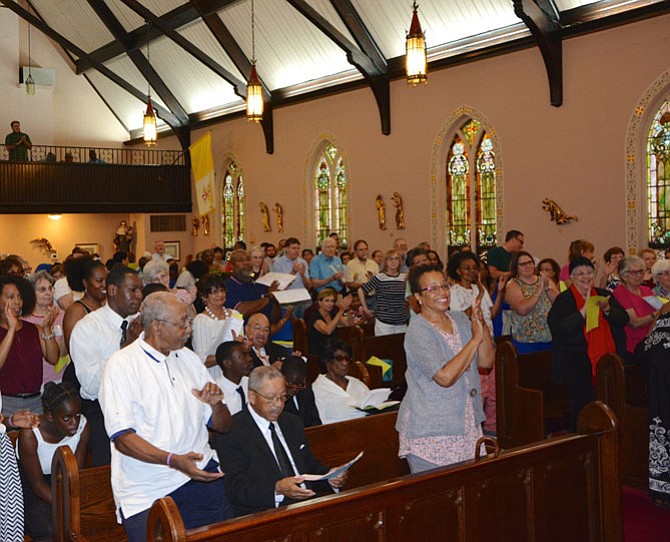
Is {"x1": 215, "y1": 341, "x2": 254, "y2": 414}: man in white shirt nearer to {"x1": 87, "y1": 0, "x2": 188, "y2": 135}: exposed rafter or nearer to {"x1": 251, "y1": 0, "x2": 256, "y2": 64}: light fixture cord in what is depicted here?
{"x1": 251, "y1": 0, "x2": 256, "y2": 64}: light fixture cord

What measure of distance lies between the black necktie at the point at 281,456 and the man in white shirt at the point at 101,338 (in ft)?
2.74

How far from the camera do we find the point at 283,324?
7930mm

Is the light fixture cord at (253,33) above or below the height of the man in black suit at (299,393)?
above

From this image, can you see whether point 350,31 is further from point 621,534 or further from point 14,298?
point 621,534

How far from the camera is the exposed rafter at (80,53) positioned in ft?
61.8

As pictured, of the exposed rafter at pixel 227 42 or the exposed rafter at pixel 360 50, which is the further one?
the exposed rafter at pixel 227 42

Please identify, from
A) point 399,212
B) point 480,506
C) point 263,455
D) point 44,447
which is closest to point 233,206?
point 399,212

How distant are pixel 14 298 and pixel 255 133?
1474cm

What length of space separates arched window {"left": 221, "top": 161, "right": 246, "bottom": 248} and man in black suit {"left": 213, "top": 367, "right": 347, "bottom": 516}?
53.9ft

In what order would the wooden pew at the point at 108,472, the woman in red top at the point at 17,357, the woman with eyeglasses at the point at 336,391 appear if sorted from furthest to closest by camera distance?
1. the woman with eyeglasses at the point at 336,391
2. the woman in red top at the point at 17,357
3. the wooden pew at the point at 108,472

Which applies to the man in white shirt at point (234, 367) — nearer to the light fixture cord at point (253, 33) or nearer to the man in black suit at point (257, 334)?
the man in black suit at point (257, 334)

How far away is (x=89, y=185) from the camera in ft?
69.2

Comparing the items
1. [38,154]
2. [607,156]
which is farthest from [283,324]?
[38,154]

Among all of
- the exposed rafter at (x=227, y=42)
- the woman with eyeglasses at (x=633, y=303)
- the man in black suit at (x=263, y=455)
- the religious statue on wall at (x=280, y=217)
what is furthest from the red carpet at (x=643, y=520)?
the religious statue on wall at (x=280, y=217)
